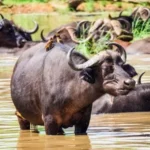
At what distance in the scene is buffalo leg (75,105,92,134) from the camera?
11.1m

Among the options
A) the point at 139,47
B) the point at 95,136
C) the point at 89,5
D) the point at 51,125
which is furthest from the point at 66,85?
the point at 89,5

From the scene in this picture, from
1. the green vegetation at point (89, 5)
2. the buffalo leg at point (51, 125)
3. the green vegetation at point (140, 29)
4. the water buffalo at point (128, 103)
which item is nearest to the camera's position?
the buffalo leg at point (51, 125)

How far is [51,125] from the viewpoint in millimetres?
11023

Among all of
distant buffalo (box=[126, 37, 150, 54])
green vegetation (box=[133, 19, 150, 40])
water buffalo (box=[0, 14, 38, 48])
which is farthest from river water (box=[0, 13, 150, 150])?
green vegetation (box=[133, 19, 150, 40])

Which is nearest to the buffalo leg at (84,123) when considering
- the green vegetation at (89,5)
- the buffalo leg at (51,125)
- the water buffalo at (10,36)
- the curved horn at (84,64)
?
the buffalo leg at (51,125)

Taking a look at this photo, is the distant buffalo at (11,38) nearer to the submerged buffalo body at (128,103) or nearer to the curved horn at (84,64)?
the submerged buffalo body at (128,103)

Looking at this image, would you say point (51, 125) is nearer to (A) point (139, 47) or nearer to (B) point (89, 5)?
(A) point (139, 47)

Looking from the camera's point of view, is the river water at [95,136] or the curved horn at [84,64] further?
the curved horn at [84,64]

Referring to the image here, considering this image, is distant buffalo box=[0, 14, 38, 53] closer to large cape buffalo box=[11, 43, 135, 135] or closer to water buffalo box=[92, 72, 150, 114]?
water buffalo box=[92, 72, 150, 114]

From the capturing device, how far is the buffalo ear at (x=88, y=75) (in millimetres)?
10789

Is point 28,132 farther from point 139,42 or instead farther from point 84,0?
point 84,0

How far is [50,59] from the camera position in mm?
11234

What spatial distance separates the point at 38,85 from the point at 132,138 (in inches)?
49.6

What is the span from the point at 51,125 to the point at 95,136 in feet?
1.71
